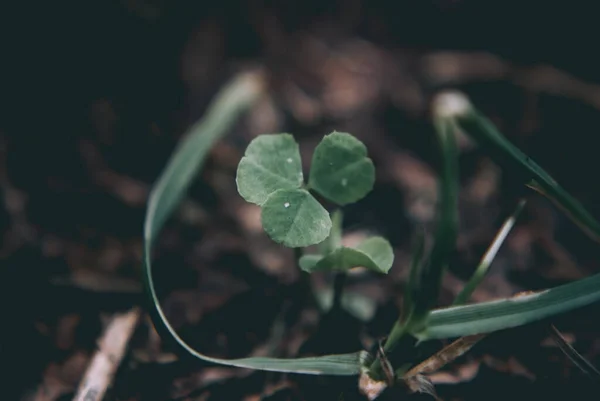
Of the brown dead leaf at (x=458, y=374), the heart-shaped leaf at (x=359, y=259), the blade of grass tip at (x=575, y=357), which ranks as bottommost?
the brown dead leaf at (x=458, y=374)

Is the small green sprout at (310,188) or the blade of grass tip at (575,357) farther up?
the small green sprout at (310,188)

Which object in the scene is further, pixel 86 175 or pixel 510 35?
pixel 510 35

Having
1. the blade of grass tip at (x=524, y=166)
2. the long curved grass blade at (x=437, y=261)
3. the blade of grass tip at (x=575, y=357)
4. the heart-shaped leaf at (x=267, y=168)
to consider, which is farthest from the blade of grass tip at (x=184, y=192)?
the blade of grass tip at (x=524, y=166)

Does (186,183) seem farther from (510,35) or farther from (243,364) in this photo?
(510,35)

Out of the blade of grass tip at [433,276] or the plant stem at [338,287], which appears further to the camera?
the plant stem at [338,287]

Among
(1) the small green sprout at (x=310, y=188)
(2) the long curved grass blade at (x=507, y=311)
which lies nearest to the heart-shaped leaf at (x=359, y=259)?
(1) the small green sprout at (x=310, y=188)

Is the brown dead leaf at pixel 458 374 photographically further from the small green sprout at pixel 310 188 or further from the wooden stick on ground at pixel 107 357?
the wooden stick on ground at pixel 107 357

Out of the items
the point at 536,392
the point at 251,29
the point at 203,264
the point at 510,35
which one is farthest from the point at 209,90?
the point at 536,392
